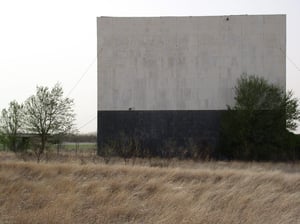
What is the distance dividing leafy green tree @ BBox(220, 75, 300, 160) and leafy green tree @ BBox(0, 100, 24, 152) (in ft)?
52.3

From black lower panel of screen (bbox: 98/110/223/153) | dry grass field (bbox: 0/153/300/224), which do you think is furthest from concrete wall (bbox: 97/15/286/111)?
dry grass field (bbox: 0/153/300/224)

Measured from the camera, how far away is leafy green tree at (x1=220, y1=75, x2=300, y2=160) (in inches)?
1346

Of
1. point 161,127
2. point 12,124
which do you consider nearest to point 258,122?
point 161,127

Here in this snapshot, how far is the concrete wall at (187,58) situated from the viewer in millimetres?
37375

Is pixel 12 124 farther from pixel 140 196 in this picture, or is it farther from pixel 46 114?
pixel 140 196

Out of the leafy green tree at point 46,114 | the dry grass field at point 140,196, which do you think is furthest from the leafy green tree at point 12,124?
the dry grass field at point 140,196

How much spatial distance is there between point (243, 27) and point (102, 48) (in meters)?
11.7

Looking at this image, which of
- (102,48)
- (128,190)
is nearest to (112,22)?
(102,48)

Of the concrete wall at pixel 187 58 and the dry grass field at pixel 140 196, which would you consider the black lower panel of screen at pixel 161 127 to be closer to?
the concrete wall at pixel 187 58

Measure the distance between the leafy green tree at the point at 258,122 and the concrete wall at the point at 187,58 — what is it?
2153 mm

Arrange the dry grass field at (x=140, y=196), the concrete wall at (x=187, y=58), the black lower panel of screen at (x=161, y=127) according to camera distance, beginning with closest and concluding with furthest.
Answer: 1. the dry grass field at (x=140, y=196)
2. the black lower panel of screen at (x=161, y=127)
3. the concrete wall at (x=187, y=58)

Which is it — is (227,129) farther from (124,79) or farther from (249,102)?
(124,79)

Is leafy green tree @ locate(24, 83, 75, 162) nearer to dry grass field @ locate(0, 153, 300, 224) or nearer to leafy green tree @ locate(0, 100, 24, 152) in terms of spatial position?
leafy green tree @ locate(0, 100, 24, 152)

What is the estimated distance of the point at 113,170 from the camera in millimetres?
16375
